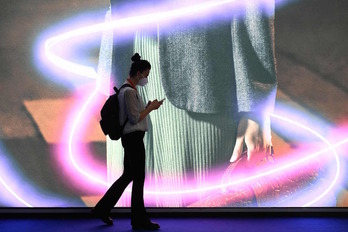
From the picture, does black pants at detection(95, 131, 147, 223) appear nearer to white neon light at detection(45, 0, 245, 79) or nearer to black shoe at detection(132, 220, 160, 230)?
black shoe at detection(132, 220, 160, 230)

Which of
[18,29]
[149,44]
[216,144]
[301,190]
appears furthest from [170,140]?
[18,29]

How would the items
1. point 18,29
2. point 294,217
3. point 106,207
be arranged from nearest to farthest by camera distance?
point 106,207 → point 294,217 → point 18,29

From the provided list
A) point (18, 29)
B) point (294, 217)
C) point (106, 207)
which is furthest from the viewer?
point (18, 29)

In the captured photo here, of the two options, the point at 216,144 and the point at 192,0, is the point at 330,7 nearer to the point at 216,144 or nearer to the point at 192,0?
the point at 192,0

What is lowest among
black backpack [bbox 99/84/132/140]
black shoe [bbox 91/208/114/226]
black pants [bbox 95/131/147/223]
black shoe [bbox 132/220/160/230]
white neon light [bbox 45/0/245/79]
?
black shoe [bbox 132/220/160/230]

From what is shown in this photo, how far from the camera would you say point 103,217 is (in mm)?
3902

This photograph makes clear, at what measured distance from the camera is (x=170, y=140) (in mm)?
4328

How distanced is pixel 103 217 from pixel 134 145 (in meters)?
0.59

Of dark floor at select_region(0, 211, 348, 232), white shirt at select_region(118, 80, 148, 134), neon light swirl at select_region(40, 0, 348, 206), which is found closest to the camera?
white shirt at select_region(118, 80, 148, 134)

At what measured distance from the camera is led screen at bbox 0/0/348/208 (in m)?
4.26

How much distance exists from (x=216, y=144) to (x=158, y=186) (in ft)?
1.83

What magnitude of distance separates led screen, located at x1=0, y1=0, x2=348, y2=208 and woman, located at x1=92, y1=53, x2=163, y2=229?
561mm

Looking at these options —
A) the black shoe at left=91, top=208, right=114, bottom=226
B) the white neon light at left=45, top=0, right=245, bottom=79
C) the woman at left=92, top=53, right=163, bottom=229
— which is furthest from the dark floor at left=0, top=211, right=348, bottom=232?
the white neon light at left=45, top=0, right=245, bottom=79

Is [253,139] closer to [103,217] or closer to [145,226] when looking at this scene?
[145,226]
